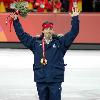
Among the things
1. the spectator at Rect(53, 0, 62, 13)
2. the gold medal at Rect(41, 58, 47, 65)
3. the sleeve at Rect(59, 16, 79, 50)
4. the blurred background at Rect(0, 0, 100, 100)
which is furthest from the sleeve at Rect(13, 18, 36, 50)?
the spectator at Rect(53, 0, 62, 13)

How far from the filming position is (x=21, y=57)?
1642cm

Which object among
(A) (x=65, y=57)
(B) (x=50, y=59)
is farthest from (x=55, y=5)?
(B) (x=50, y=59)

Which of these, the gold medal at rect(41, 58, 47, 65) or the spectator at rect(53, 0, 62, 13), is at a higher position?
the gold medal at rect(41, 58, 47, 65)

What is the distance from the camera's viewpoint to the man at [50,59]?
7.20 metres

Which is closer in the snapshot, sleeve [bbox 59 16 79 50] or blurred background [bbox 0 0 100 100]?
sleeve [bbox 59 16 79 50]

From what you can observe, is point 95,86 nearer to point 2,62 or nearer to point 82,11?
point 2,62

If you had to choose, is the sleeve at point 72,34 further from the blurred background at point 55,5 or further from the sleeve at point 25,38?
the blurred background at point 55,5

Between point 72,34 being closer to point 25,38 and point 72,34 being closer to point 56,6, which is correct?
point 25,38

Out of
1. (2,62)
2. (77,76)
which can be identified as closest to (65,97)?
(77,76)

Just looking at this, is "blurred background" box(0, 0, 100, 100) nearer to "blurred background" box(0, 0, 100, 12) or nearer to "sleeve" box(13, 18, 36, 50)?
"blurred background" box(0, 0, 100, 12)

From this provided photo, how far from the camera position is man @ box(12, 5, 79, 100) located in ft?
23.6

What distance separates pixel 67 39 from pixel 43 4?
12.3 m

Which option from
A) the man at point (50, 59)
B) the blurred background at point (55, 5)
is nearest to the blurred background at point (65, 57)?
the blurred background at point (55, 5)

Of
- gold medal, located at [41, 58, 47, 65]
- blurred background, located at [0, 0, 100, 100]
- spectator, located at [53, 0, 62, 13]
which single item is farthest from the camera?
spectator, located at [53, 0, 62, 13]
